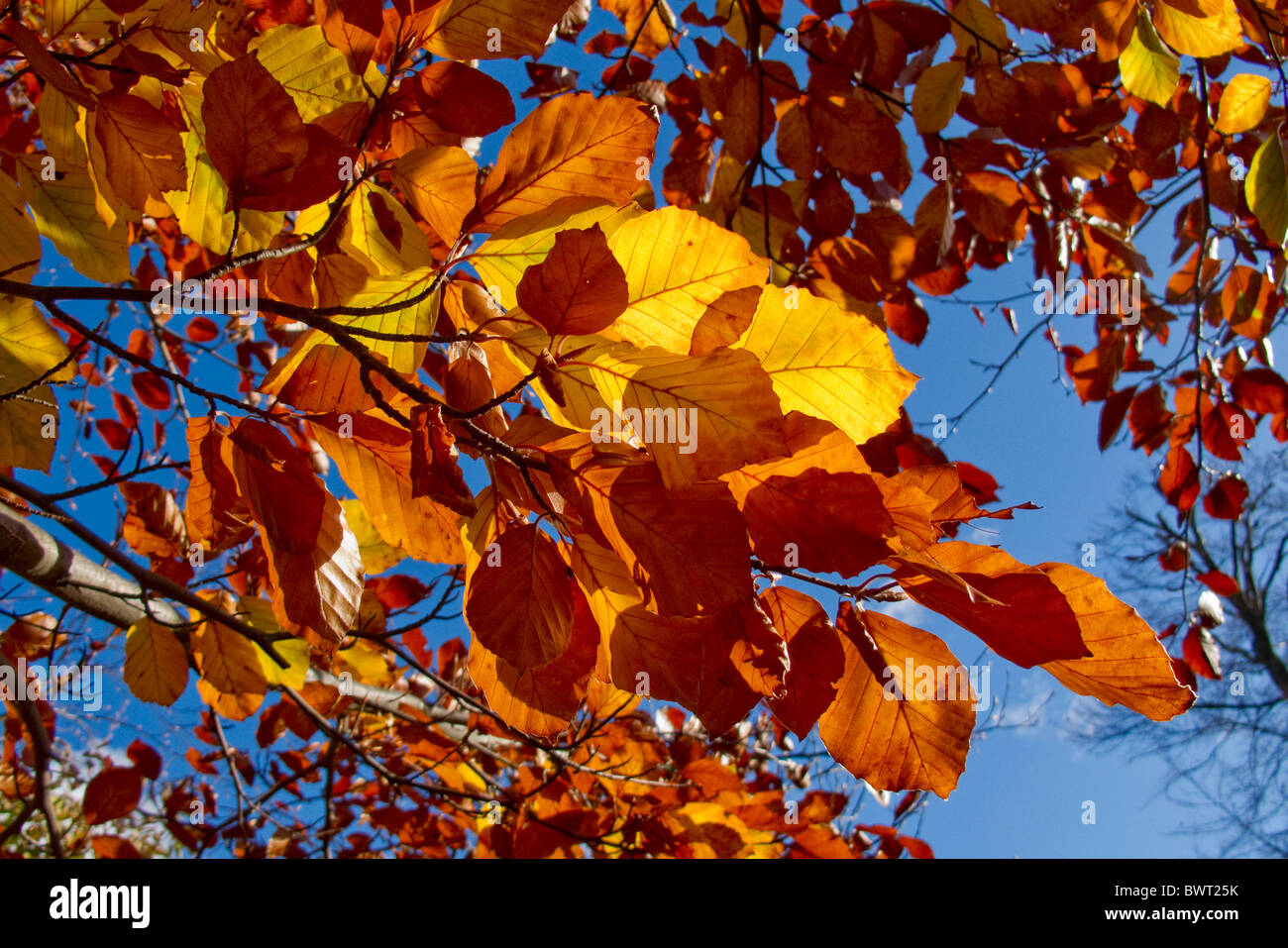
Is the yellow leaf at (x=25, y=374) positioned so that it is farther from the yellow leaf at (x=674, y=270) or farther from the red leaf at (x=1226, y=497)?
the red leaf at (x=1226, y=497)

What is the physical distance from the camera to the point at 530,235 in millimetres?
511

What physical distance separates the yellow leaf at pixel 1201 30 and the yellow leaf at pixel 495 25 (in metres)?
0.81

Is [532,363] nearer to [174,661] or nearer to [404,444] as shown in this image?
[404,444]

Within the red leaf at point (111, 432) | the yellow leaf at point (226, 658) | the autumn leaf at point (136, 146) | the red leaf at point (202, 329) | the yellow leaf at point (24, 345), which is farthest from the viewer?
the red leaf at point (202, 329)

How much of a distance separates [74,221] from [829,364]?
2.94ft

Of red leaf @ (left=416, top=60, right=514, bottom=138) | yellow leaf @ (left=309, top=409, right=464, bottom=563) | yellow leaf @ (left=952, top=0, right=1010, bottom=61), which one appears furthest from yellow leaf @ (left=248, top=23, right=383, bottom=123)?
yellow leaf @ (left=952, top=0, right=1010, bottom=61)

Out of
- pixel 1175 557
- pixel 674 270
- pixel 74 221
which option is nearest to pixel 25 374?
pixel 74 221

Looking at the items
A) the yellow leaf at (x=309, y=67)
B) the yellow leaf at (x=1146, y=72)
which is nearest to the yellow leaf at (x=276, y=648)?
the yellow leaf at (x=309, y=67)

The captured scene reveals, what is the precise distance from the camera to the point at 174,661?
117 centimetres

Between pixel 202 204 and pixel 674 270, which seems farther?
pixel 202 204

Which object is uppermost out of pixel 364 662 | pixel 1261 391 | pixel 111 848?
pixel 1261 391

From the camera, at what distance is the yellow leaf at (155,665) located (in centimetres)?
115

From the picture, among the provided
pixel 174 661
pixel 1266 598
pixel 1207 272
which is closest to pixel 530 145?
pixel 174 661

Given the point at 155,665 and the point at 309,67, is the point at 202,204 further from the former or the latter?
the point at 155,665
